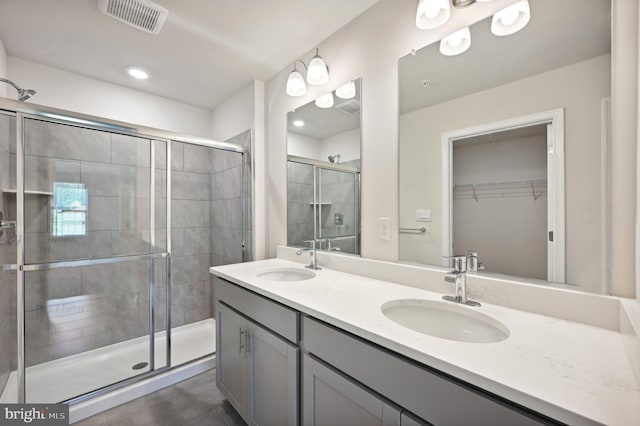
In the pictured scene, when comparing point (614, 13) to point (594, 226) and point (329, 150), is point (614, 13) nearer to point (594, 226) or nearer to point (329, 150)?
point (594, 226)

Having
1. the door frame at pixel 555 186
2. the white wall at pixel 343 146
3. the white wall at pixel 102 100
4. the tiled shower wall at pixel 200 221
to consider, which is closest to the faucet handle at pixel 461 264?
the door frame at pixel 555 186

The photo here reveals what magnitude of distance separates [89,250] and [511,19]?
2833 mm

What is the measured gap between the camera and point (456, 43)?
3.98 feet

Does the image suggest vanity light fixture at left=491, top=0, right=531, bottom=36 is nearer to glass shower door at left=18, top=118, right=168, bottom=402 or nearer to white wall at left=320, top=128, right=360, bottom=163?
white wall at left=320, top=128, right=360, bottom=163

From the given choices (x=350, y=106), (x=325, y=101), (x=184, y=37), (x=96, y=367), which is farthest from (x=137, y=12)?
(x=96, y=367)

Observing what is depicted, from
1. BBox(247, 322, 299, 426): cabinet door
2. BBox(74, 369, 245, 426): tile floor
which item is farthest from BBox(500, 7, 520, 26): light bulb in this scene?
BBox(74, 369, 245, 426): tile floor

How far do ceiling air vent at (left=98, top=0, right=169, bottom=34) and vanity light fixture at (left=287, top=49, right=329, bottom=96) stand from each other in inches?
32.1

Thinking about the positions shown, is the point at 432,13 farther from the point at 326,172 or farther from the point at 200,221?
the point at 200,221

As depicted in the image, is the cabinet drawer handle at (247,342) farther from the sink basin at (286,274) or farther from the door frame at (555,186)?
the door frame at (555,186)

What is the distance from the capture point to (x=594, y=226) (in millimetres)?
890

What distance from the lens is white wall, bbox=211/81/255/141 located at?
2.38m

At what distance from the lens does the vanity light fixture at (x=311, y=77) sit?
1.73m

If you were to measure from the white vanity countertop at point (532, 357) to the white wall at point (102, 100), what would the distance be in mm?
2454

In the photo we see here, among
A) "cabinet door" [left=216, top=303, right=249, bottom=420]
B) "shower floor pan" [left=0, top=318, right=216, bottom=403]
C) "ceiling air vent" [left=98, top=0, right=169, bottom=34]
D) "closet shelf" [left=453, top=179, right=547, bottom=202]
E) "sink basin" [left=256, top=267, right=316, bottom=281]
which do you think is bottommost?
"shower floor pan" [left=0, top=318, right=216, bottom=403]
